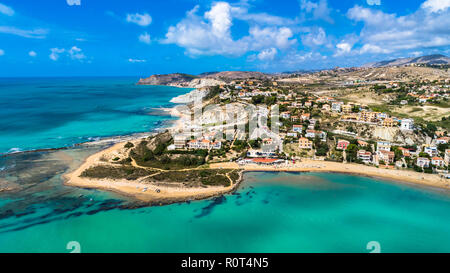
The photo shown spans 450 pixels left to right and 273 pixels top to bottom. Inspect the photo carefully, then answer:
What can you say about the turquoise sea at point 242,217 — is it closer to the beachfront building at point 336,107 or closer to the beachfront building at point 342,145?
the beachfront building at point 342,145

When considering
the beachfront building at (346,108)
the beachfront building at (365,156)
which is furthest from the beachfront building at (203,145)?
the beachfront building at (346,108)

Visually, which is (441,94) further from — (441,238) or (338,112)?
(441,238)

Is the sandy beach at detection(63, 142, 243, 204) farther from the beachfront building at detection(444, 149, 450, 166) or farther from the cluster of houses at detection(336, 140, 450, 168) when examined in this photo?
the beachfront building at detection(444, 149, 450, 166)

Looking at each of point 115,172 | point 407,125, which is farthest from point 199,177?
point 407,125

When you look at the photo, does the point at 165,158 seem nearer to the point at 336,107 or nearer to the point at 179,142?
the point at 179,142

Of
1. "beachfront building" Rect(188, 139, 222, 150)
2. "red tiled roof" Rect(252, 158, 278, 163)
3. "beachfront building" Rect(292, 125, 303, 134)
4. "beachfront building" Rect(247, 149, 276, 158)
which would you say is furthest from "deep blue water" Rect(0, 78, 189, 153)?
"beachfront building" Rect(292, 125, 303, 134)

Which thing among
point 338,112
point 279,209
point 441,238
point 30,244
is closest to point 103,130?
point 30,244
